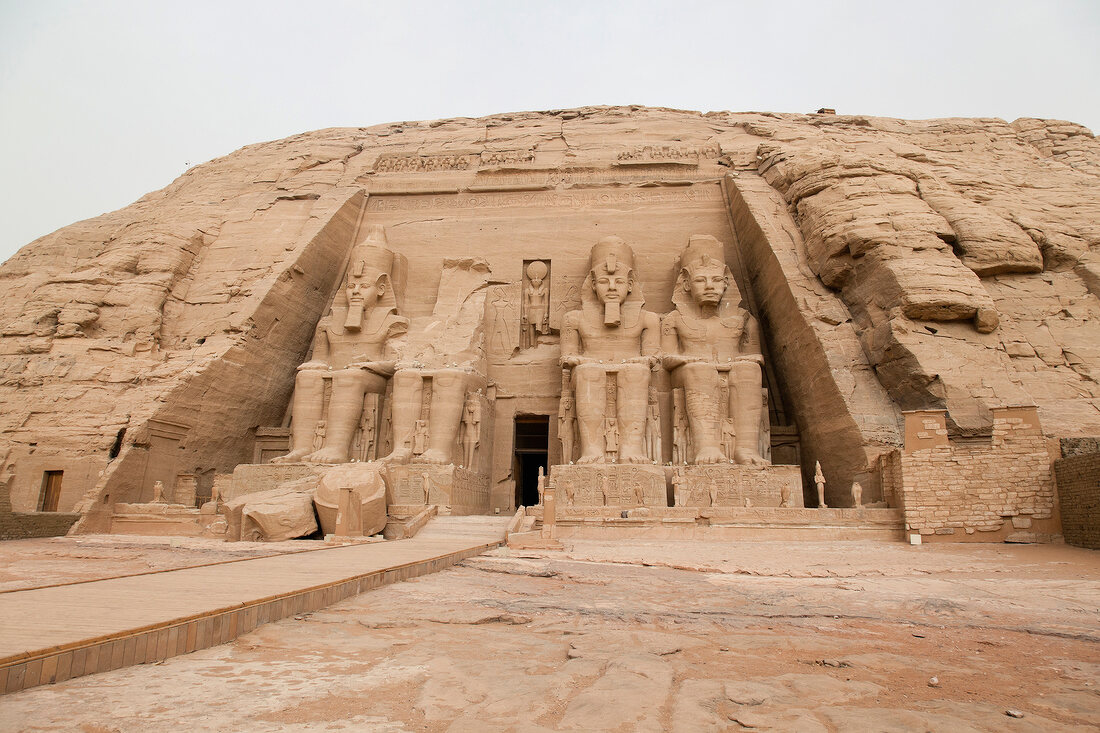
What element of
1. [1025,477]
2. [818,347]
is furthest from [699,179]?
[1025,477]

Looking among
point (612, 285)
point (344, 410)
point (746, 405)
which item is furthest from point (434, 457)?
point (746, 405)

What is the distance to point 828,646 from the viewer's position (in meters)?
2.99

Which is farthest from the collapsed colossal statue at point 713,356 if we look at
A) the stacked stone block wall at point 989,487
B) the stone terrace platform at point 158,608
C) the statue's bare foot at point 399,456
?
the stone terrace platform at point 158,608

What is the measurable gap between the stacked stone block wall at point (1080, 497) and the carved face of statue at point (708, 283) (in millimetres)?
5774

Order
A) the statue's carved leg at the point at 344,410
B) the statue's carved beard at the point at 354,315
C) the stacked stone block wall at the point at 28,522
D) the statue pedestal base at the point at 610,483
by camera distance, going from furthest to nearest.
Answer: the statue's carved beard at the point at 354,315
the statue's carved leg at the point at 344,410
the statue pedestal base at the point at 610,483
the stacked stone block wall at the point at 28,522

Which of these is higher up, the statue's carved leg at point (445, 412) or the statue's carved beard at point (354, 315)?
the statue's carved beard at point (354, 315)

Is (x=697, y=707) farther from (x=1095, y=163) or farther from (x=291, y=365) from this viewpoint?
(x=1095, y=163)

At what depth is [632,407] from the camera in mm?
11477

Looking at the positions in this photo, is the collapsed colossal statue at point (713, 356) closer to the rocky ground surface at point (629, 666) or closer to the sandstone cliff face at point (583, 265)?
the sandstone cliff face at point (583, 265)

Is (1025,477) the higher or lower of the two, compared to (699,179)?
lower

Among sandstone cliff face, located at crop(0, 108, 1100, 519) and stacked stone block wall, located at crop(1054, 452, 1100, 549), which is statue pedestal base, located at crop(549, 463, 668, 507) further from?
stacked stone block wall, located at crop(1054, 452, 1100, 549)

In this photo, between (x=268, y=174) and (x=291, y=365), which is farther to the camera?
(x=268, y=174)

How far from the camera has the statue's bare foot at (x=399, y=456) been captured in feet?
35.9

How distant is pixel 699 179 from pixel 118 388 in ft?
38.0
